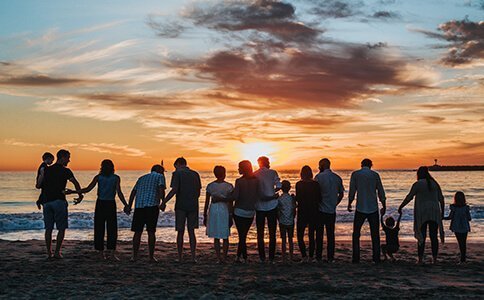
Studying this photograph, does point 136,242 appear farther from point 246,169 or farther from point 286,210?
point 286,210

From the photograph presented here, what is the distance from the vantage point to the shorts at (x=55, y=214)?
1013cm

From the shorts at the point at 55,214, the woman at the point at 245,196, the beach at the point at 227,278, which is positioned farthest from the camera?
the shorts at the point at 55,214

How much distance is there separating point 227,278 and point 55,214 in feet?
13.0

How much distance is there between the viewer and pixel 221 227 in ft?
33.0

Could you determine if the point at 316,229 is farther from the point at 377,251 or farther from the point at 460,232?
the point at 460,232

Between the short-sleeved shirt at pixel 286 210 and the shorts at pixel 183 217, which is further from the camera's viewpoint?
the short-sleeved shirt at pixel 286 210

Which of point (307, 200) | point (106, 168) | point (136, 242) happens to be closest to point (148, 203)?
point (136, 242)

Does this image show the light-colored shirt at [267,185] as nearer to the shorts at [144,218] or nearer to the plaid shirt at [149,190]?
the plaid shirt at [149,190]

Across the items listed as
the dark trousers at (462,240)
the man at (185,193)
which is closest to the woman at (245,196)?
the man at (185,193)

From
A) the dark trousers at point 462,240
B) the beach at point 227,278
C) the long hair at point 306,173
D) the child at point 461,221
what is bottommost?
the beach at point 227,278

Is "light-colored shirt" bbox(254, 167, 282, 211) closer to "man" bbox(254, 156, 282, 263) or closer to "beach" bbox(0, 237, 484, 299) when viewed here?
"man" bbox(254, 156, 282, 263)

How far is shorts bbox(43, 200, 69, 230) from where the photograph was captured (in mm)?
10133

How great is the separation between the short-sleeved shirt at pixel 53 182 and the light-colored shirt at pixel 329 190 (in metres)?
5.01

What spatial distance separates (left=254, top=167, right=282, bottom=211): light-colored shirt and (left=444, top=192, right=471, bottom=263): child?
3782mm
